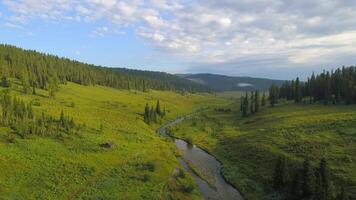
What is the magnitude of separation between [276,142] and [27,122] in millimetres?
54860

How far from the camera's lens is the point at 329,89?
466ft

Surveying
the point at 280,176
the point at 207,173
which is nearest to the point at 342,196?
the point at 280,176

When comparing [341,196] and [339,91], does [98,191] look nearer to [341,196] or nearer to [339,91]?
[341,196]

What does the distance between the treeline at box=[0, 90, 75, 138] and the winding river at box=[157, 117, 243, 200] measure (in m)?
27.5

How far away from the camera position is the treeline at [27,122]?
7981cm

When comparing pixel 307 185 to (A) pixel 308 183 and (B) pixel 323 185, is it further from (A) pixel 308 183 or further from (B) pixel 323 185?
(B) pixel 323 185

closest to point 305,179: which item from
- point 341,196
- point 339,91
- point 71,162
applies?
point 341,196

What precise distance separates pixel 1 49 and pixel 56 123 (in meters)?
118

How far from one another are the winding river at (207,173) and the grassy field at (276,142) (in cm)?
165

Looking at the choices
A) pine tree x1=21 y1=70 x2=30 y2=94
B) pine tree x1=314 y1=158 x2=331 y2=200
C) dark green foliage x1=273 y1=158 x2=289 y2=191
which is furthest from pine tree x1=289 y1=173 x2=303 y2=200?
pine tree x1=21 y1=70 x2=30 y2=94

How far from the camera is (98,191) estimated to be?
54.0m

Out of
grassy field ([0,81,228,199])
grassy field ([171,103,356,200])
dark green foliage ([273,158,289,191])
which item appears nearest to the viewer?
grassy field ([0,81,228,199])

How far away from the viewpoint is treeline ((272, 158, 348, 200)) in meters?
51.6

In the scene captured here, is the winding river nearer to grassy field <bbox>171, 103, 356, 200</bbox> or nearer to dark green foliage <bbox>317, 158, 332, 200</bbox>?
grassy field <bbox>171, 103, 356, 200</bbox>
